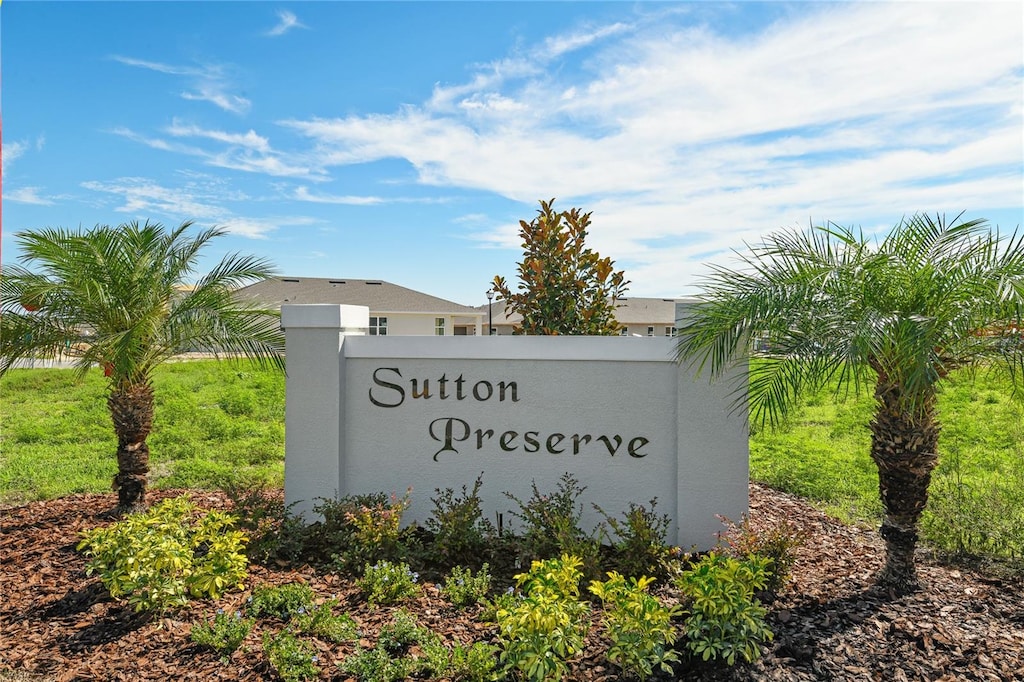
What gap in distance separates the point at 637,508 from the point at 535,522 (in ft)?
3.34

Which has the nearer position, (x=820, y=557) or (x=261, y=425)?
(x=820, y=557)

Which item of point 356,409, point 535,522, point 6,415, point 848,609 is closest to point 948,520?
point 848,609

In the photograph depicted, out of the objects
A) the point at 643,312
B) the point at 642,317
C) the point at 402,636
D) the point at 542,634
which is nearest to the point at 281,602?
the point at 402,636

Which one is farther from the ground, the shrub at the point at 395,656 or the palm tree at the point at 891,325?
the palm tree at the point at 891,325

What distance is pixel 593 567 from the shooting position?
568 cm

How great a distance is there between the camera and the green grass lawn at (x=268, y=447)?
7.39m

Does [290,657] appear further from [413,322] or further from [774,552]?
[413,322]

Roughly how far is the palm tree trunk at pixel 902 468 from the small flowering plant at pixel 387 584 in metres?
3.86

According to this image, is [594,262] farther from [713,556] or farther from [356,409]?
[713,556]

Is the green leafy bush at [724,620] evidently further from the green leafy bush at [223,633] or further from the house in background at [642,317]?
the house in background at [642,317]

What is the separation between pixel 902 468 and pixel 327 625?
460 cm

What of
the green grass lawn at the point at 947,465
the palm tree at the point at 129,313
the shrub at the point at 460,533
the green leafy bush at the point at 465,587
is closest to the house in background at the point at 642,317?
the green grass lawn at the point at 947,465

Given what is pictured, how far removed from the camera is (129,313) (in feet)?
25.0

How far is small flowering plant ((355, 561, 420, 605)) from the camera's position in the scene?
534cm
